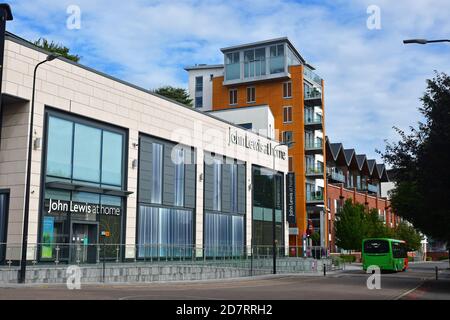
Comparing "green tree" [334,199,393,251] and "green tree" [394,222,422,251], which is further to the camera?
"green tree" [394,222,422,251]

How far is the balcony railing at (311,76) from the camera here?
64.5m

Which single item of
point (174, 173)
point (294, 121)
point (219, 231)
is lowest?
point (219, 231)

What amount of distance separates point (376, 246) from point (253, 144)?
488 inches

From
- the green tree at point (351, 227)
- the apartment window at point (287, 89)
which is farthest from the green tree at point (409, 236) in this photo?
the apartment window at point (287, 89)

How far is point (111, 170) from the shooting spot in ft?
103

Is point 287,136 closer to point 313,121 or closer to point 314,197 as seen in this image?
point 313,121

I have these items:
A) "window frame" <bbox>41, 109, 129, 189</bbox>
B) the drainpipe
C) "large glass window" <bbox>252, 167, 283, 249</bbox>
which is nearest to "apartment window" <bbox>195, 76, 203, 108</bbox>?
"large glass window" <bbox>252, 167, 283, 249</bbox>

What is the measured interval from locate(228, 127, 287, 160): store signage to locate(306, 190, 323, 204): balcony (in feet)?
39.4

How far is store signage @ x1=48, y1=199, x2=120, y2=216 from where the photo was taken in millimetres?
27516

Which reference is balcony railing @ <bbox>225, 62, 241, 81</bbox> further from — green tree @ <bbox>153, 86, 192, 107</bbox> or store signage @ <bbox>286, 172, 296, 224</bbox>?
store signage @ <bbox>286, 172, 296, 224</bbox>

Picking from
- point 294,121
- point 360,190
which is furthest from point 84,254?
point 360,190
